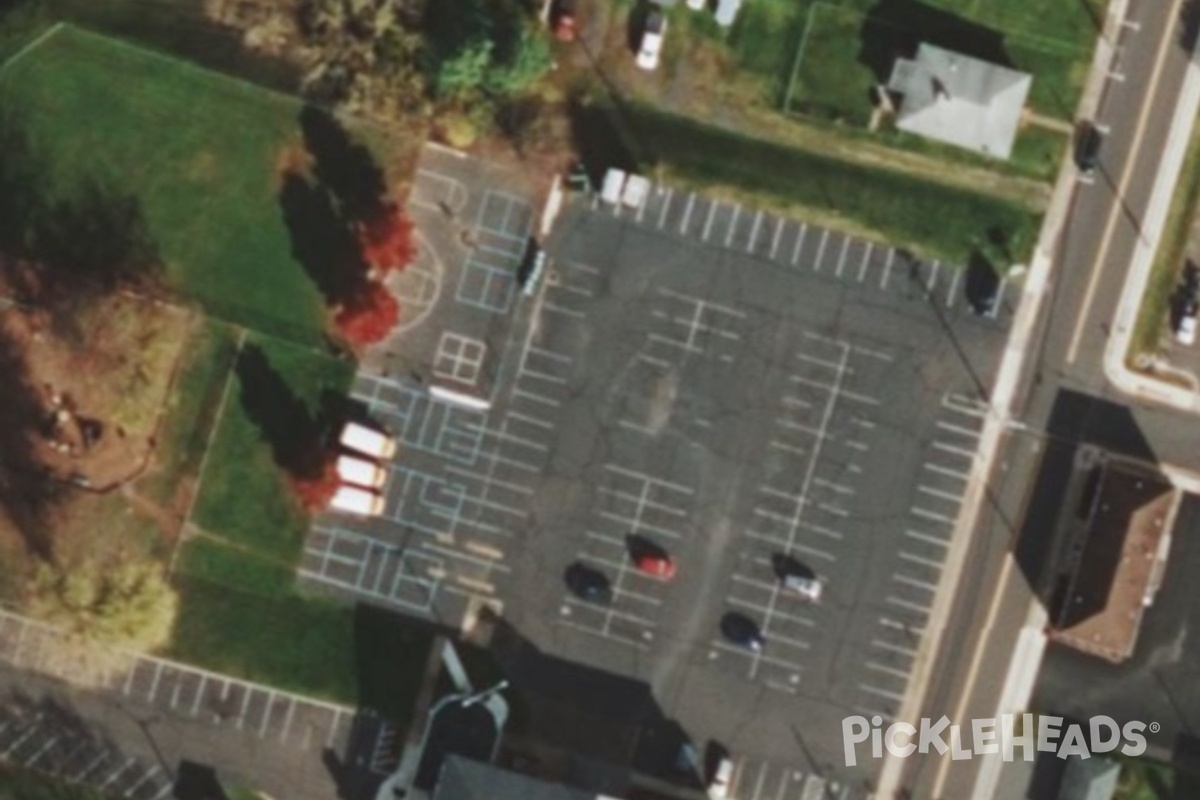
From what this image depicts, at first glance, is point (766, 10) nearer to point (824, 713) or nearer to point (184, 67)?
point (184, 67)

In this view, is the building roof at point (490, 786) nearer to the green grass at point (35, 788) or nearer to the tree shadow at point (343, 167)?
the green grass at point (35, 788)

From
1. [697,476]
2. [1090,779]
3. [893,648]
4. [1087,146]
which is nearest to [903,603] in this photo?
[893,648]

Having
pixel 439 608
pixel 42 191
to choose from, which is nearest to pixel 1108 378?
pixel 439 608

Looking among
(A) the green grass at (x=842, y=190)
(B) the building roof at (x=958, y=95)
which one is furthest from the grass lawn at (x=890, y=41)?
(A) the green grass at (x=842, y=190)

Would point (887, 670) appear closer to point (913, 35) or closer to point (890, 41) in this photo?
point (890, 41)

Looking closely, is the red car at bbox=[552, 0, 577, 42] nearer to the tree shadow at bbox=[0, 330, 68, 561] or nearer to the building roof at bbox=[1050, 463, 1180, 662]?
the tree shadow at bbox=[0, 330, 68, 561]
